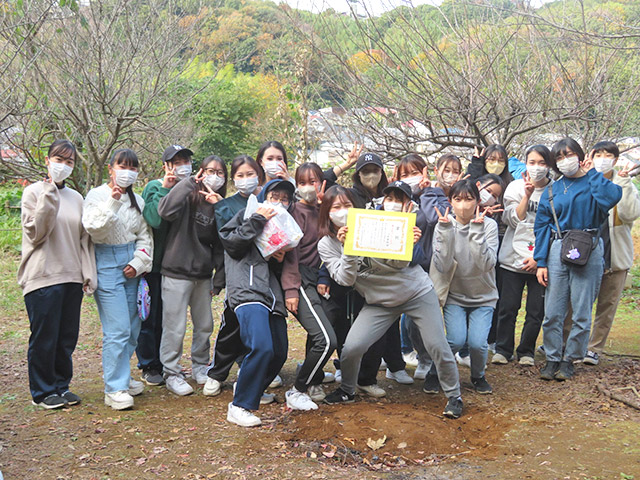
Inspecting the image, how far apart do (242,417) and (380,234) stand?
1.69 meters

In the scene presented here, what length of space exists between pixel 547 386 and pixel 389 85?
4776mm

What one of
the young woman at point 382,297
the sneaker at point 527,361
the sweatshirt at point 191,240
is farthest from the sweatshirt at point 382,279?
the sneaker at point 527,361

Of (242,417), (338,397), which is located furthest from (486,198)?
(242,417)

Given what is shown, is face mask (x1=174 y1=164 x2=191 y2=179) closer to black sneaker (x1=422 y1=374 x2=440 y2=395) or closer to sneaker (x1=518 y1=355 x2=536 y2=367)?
black sneaker (x1=422 y1=374 x2=440 y2=395)

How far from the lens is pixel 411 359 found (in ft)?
20.4

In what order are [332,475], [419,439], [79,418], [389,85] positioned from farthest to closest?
[389,85]
[79,418]
[419,439]
[332,475]

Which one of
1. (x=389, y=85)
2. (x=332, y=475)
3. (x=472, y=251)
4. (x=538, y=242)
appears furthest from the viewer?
(x=389, y=85)

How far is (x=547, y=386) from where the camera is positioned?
17.4 feet

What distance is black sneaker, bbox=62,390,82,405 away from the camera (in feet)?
15.8

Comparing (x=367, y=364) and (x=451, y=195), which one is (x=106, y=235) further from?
(x=451, y=195)

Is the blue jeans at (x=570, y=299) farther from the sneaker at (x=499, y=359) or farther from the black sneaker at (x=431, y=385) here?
the black sneaker at (x=431, y=385)

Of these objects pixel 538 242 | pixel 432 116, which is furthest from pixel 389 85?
pixel 538 242

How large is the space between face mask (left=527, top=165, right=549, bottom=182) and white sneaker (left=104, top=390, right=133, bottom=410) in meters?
3.98

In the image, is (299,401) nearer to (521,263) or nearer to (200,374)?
(200,374)
